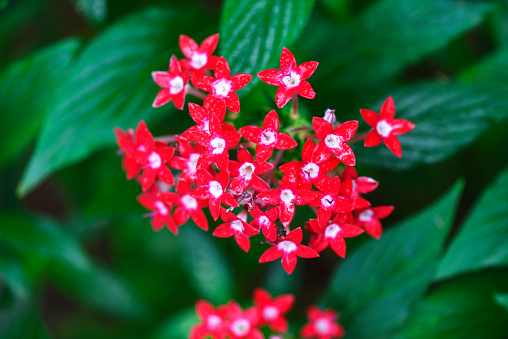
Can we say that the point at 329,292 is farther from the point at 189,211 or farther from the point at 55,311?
the point at 55,311

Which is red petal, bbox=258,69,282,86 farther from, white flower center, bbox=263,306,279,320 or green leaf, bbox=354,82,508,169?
white flower center, bbox=263,306,279,320

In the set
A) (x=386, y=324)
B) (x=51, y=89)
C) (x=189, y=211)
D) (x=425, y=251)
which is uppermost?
(x=51, y=89)

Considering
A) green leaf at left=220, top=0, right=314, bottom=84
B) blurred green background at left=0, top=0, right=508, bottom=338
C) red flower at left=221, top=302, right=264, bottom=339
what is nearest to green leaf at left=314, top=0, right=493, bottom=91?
blurred green background at left=0, top=0, right=508, bottom=338

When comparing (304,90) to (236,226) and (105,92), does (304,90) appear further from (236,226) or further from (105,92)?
(105,92)

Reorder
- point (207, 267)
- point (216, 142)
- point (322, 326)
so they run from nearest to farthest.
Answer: point (216, 142) → point (322, 326) → point (207, 267)

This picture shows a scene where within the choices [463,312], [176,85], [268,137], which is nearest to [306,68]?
[268,137]

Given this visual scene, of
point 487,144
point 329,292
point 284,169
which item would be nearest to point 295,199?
point 284,169
